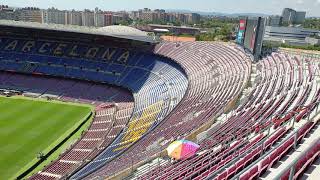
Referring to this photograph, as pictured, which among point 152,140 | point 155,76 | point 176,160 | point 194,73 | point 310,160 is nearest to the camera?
point 310,160

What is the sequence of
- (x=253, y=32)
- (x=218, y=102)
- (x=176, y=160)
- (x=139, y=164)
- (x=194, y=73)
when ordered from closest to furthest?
1. (x=176, y=160)
2. (x=139, y=164)
3. (x=218, y=102)
4. (x=253, y=32)
5. (x=194, y=73)

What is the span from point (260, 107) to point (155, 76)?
32484mm

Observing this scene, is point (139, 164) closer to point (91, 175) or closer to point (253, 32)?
point (91, 175)

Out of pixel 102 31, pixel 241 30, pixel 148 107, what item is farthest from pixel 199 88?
Result: pixel 102 31

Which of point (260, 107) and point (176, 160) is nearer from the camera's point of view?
point (176, 160)

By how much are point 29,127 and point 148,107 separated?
1430cm

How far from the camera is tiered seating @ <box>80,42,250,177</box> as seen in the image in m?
25.8

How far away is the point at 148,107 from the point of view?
44.7m

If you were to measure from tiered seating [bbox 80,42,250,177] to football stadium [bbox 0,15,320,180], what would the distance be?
19 cm

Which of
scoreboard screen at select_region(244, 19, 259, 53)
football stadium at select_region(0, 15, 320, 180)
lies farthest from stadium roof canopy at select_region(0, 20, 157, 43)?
scoreboard screen at select_region(244, 19, 259, 53)

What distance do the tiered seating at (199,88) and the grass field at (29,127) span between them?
11.8 m

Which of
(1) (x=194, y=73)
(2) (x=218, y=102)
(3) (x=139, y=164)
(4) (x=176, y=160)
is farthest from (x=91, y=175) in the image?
(1) (x=194, y=73)

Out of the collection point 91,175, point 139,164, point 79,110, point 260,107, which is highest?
point 260,107

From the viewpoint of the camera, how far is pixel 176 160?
19.1 meters
